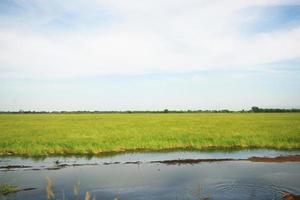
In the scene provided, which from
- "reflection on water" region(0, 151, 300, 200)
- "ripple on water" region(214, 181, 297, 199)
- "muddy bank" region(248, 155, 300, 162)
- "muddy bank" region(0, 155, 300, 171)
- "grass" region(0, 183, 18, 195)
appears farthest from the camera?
"muddy bank" region(248, 155, 300, 162)

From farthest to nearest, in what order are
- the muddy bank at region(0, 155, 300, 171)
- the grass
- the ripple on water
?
the muddy bank at region(0, 155, 300, 171)
the grass
the ripple on water

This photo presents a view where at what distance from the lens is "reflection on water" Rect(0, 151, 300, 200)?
11.5m

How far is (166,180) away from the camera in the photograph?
14.0 meters

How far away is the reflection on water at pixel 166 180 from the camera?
11.5m

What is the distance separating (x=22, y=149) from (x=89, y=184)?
11512 millimetres

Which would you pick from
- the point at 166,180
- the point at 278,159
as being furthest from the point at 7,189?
the point at 278,159

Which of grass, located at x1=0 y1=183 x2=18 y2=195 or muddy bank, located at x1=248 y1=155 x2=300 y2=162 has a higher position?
muddy bank, located at x1=248 y1=155 x2=300 y2=162

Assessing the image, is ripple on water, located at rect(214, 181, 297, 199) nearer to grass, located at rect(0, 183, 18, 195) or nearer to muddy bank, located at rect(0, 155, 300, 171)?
muddy bank, located at rect(0, 155, 300, 171)

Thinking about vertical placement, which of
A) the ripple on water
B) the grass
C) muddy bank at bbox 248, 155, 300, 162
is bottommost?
the grass

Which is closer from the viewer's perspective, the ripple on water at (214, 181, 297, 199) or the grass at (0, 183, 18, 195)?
the ripple on water at (214, 181, 297, 199)

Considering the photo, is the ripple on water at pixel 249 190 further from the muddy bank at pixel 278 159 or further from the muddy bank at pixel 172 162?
the muddy bank at pixel 278 159

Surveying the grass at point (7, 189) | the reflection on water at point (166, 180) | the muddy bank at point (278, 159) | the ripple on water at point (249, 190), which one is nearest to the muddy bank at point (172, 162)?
the muddy bank at point (278, 159)

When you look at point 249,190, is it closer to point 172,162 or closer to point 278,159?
point 172,162

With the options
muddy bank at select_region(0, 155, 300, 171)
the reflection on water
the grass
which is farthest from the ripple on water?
the grass
